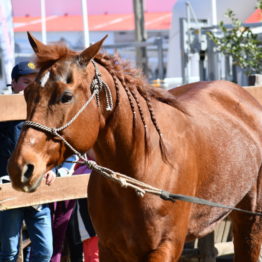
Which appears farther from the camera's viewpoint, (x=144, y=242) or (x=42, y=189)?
(x=42, y=189)

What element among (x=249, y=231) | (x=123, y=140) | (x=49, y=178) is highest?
(x=123, y=140)

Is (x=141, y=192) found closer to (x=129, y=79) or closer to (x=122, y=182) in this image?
(x=122, y=182)

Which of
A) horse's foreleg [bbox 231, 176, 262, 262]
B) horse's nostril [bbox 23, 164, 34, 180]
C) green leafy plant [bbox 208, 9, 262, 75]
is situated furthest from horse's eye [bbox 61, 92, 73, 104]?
green leafy plant [bbox 208, 9, 262, 75]

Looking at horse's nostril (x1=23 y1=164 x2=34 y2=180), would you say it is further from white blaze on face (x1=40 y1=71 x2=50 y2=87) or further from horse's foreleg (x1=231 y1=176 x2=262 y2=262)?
horse's foreleg (x1=231 y1=176 x2=262 y2=262)

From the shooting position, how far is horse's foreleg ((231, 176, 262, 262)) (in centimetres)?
467

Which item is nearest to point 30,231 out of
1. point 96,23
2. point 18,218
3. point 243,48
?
point 18,218

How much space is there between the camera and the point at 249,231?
185 inches

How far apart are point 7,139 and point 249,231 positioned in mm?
1873

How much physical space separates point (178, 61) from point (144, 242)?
11.7 m

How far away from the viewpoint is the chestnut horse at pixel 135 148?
3.22 m

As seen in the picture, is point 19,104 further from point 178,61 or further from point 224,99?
point 178,61

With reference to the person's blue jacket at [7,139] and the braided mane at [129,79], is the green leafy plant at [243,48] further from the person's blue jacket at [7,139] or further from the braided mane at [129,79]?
the braided mane at [129,79]

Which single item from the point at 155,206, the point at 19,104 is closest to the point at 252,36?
the point at 19,104

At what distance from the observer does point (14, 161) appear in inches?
122
